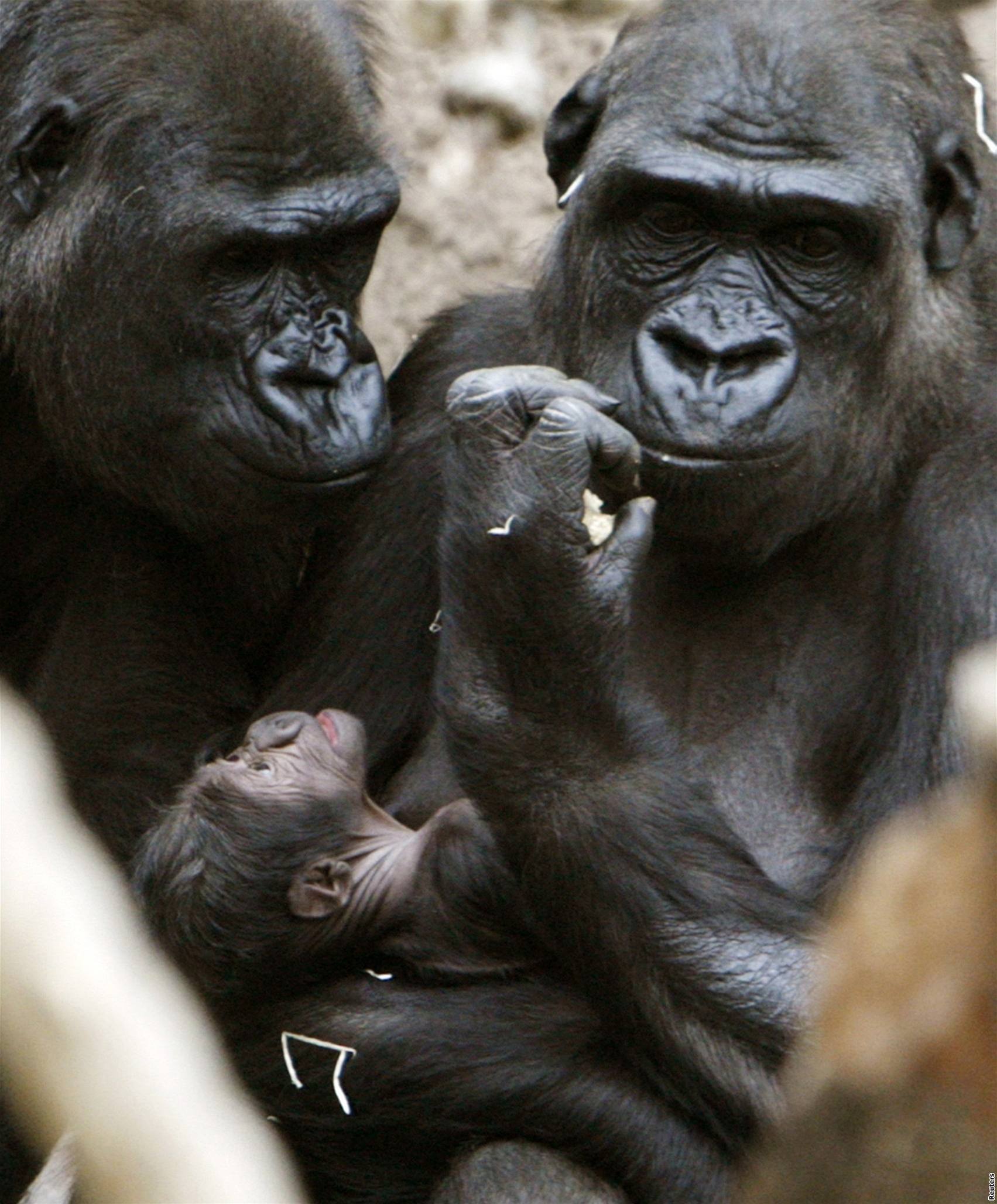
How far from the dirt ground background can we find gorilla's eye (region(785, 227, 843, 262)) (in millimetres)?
3087

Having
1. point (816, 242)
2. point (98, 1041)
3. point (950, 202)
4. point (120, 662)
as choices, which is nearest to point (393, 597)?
point (120, 662)

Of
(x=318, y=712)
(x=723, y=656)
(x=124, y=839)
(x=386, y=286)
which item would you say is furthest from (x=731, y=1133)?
(x=386, y=286)

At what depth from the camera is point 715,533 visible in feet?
12.8

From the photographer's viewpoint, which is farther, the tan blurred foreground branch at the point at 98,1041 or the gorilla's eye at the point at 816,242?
the gorilla's eye at the point at 816,242

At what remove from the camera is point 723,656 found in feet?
13.9

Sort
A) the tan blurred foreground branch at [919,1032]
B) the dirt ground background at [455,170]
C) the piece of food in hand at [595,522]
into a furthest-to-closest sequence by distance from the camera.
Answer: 1. the dirt ground background at [455,170]
2. the piece of food in hand at [595,522]
3. the tan blurred foreground branch at [919,1032]

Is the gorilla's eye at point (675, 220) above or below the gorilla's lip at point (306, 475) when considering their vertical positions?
above

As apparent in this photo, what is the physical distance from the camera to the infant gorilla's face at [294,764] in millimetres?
4152

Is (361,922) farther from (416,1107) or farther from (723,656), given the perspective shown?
(723,656)

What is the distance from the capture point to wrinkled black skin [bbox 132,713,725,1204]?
3.90 m

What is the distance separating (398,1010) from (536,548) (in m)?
1.03

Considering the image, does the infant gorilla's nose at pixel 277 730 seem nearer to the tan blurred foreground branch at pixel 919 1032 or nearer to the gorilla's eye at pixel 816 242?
the gorilla's eye at pixel 816 242

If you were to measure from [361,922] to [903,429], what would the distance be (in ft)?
4.56

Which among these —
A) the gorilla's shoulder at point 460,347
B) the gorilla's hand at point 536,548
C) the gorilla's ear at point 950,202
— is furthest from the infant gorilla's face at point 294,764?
the gorilla's ear at point 950,202
